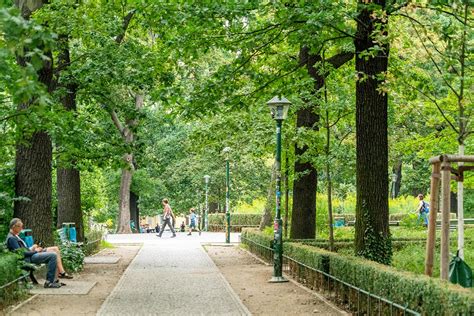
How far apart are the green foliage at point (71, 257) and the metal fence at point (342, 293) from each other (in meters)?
4.76

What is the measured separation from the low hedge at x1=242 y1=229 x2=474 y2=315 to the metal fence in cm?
8

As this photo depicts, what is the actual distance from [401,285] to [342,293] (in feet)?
11.1

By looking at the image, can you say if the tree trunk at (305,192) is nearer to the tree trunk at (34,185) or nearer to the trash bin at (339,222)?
the tree trunk at (34,185)

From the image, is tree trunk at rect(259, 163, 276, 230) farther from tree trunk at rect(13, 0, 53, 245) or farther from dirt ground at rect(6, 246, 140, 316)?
tree trunk at rect(13, 0, 53, 245)

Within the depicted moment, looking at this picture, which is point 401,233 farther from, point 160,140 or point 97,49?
point 160,140

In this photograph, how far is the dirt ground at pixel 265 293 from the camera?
12594 millimetres

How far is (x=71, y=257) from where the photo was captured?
18.4 m

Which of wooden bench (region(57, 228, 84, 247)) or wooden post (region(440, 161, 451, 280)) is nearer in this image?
wooden post (region(440, 161, 451, 280))

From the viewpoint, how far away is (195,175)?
2073 inches

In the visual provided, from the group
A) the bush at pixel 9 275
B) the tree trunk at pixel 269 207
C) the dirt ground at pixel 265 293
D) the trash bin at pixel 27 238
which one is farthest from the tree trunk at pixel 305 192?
the bush at pixel 9 275

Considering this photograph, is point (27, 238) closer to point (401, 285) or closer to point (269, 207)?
point (401, 285)

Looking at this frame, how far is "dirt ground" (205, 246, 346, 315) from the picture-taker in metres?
12.6

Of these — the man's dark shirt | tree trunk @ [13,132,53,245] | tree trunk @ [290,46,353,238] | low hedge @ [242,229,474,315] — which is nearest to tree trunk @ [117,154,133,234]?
tree trunk @ [290,46,353,238]

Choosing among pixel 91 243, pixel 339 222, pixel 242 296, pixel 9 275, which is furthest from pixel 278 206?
pixel 339 222
